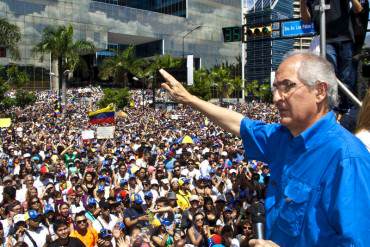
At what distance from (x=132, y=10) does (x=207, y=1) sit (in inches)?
554

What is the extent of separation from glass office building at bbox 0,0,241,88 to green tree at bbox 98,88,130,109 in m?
13.0

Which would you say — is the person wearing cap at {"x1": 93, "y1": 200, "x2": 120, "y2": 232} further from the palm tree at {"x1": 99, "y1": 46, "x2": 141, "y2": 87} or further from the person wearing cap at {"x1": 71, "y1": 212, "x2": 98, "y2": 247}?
the palm tree at {"x1": 99, "y1": 46, "x2": 141, "y2": 87}

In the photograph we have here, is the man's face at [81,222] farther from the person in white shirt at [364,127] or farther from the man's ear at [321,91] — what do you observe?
the man's ear at [321,91]

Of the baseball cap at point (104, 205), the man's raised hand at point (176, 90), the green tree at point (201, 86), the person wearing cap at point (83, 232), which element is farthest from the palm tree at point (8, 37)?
the man's raised hand at point (176, 90)

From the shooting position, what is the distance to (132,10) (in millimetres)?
68562

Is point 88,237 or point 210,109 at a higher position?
point 210,109

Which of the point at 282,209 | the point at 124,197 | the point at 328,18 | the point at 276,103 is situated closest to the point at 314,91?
the point at 276,103

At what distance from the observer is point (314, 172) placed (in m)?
1.71

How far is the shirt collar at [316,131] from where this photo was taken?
1.78m

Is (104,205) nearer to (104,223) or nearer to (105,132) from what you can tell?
(104,223)

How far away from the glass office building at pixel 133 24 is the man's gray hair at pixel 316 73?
53.6 metres

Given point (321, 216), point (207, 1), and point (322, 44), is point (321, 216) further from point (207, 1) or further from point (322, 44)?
point (207, 1)

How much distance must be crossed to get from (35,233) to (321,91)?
6.29 metres

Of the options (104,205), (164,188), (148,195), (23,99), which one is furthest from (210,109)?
(23,99)
